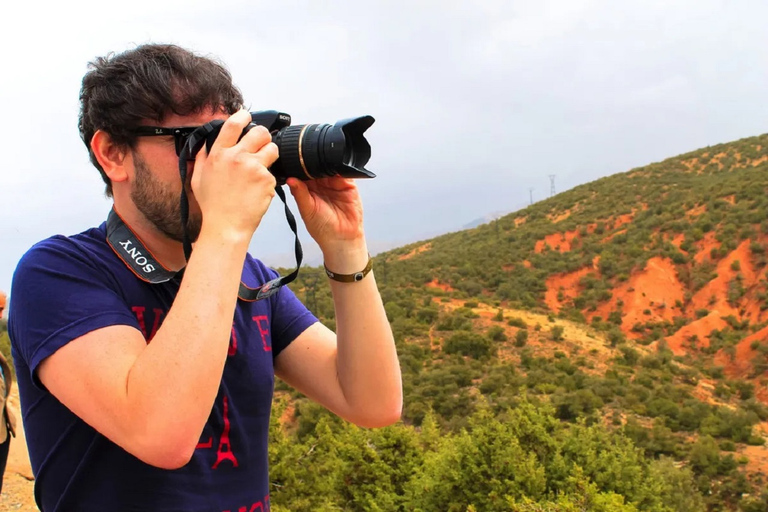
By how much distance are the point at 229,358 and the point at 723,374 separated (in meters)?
19.8

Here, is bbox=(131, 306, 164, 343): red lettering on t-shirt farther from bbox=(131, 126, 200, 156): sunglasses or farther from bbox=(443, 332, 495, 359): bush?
bbox=(443, 332, 495, 359): bush

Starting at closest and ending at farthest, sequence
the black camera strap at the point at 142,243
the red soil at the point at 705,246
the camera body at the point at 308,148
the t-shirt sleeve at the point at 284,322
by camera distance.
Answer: the black camera strap at the point at 142,243, the camera body at the point at 308,148, the t-shirt sleeve at the point at 284,322, the red soil at the point at 705,246

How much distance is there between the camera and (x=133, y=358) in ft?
3.79

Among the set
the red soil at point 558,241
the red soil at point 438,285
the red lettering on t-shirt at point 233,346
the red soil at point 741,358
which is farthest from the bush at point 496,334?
the red lettering on t-shirt at point 233,346

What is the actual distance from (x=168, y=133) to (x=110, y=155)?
0.15 m

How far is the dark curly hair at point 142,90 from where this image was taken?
1368mm

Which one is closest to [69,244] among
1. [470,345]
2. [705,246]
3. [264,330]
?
[264,330]

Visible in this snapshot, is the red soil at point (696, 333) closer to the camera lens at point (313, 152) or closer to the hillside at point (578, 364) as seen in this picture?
the hillside at point (578, 364)

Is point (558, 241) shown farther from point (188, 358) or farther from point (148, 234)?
point (188, 358)

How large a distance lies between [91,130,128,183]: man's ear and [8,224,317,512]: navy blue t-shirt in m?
0.15

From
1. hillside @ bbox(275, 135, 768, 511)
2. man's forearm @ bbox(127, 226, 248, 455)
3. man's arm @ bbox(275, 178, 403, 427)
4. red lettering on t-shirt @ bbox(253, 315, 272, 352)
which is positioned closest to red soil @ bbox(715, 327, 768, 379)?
hillside @ bbox(275, 135, 768, 511)

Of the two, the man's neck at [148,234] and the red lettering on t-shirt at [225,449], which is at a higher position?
the man's neck at [148,234]

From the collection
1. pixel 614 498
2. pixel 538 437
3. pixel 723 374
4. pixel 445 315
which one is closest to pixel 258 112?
pixel 614 498

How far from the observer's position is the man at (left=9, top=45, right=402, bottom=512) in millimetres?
1115
